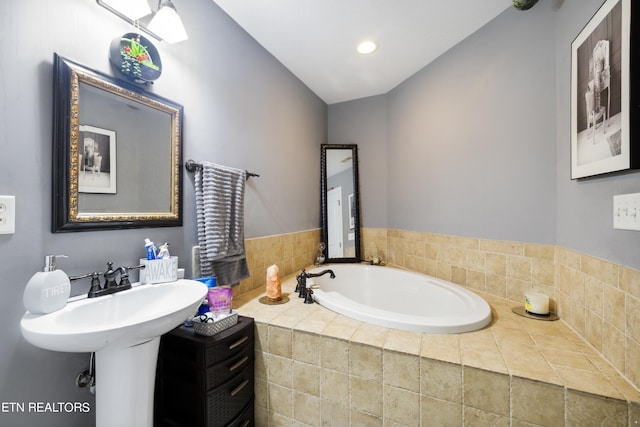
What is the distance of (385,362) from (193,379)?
876 mm

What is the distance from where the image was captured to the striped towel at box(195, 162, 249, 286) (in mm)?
1499

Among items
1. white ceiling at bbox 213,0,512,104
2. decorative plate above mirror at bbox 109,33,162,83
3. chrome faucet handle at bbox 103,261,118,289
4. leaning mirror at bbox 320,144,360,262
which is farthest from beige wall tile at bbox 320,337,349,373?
white ceiling at bbox 213,0,512,104

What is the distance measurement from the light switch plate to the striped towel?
5.93 feet

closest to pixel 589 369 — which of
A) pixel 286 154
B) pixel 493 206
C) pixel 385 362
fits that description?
pixel 385 362

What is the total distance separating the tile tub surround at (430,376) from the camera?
0.92 m

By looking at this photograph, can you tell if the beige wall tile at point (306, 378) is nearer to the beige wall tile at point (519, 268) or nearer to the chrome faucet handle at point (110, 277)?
the chrome faucet handle at point (110, 277)

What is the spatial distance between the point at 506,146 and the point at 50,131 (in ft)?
8.06

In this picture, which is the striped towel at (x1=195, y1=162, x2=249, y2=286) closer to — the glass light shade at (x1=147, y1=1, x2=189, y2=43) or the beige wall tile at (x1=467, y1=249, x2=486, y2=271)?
the glass light shade at (x1=147, y1=1, x2=189, y2=43)

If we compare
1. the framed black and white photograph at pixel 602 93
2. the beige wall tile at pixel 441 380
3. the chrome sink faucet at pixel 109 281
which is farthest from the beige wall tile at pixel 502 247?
the chrome sink faucet at pixel 109 281

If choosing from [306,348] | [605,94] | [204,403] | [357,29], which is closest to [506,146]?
[605,94]

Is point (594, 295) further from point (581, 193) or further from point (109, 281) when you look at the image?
point (109, 281)

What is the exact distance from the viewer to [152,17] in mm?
1328

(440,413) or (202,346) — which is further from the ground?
(202,346)

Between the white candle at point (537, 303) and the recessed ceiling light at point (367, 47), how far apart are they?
2.12 meters
